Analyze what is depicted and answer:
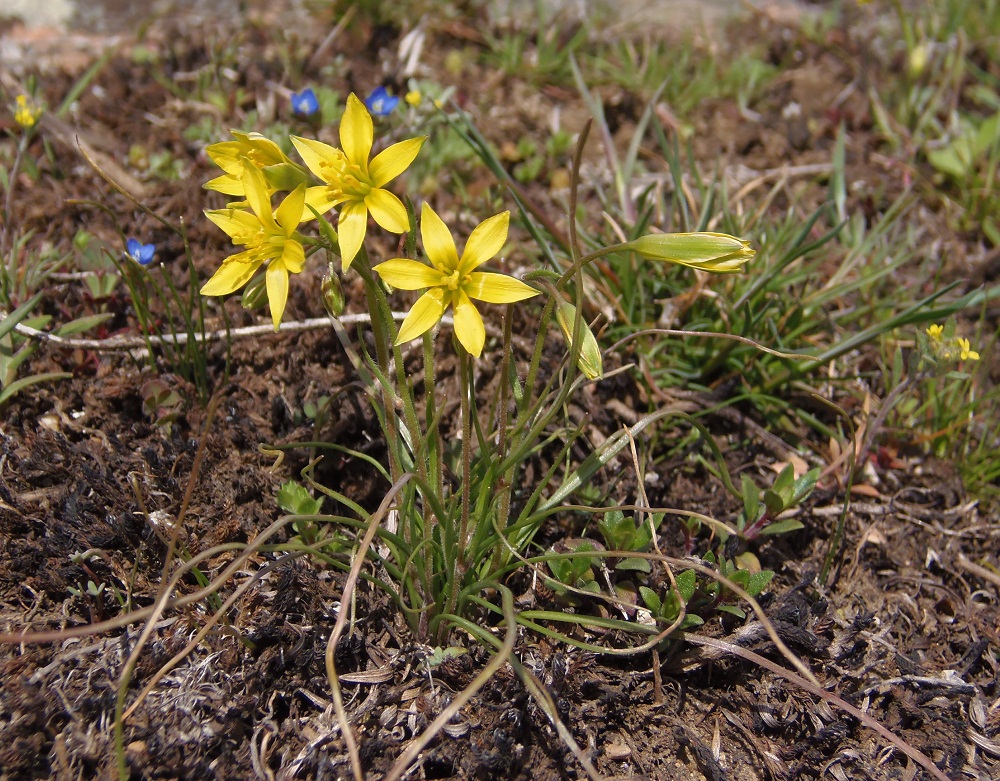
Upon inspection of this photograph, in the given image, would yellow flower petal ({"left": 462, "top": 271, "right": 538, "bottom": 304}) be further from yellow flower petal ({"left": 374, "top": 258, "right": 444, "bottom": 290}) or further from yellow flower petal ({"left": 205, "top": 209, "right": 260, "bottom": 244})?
yellow flower petal ({"left": 205, "top": 209, "right": 260, "bottom": 244})

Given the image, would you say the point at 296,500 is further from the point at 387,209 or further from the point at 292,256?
the point at 387,209

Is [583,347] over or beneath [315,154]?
beneath

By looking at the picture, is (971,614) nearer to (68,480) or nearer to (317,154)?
(317,154)

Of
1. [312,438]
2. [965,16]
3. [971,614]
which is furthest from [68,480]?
[965,16]

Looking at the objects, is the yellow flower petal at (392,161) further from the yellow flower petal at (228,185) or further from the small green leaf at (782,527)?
the small green leaf at (782,527)

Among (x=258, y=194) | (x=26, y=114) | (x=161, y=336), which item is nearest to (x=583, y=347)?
(x=258, y=194)

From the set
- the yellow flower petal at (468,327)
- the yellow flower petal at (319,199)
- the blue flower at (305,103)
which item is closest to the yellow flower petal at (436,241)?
the yellow flower petal at (468,327)
